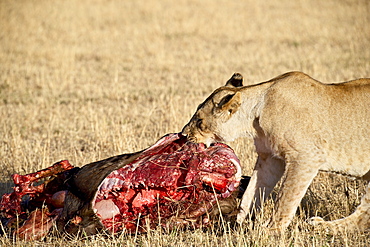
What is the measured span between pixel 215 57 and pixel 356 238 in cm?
1222

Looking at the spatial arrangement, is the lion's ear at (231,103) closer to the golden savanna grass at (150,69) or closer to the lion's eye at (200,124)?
the lion's eye at (200,124)

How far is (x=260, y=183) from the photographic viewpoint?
552cm

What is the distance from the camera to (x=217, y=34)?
2009cm

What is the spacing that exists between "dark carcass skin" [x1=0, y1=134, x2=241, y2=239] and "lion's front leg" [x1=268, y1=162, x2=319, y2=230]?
551 mm

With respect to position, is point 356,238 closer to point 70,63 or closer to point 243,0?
point 70,63

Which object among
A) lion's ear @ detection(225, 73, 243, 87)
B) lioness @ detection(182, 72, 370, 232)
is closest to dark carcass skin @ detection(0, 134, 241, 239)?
lioness @ detection(182, 72, 370, 232)

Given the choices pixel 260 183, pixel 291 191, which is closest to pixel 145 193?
pixel 260 183

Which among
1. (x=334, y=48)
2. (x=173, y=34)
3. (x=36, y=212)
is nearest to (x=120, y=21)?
(x=173, y=34)

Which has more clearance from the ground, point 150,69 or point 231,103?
point 231,103

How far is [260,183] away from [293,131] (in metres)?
0.80

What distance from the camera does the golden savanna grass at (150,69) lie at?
233 inches

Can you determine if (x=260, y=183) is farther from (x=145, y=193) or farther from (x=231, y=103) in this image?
(x=145, y=193)

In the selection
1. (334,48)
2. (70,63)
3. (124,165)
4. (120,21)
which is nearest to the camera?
(124,165)

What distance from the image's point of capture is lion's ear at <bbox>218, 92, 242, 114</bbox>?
5307mm
